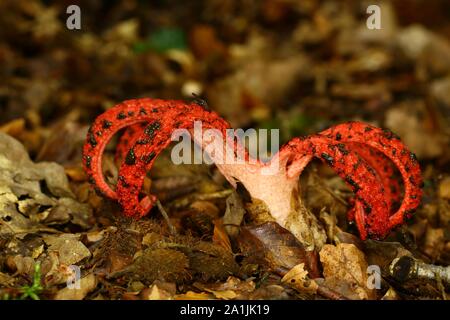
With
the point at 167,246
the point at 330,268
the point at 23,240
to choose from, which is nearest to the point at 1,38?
the point at 23,240

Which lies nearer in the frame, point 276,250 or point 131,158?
point 131,158

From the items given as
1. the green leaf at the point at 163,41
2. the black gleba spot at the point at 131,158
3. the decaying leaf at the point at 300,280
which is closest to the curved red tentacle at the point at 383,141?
the decaying leaf at the point at 300,280

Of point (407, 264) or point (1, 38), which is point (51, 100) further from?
point (407, 264)

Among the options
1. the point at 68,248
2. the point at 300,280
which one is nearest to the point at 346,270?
the point at 300,280

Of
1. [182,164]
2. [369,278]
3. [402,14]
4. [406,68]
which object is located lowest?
[369,278]

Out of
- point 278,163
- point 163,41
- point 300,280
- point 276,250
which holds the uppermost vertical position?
point 163,41

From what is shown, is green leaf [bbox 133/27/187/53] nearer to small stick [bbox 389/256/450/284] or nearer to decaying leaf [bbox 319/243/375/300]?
decaying leaf [bbox 319/243/375/300]

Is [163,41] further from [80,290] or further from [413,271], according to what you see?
[413,271]

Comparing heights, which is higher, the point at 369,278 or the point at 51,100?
the point at 51,100
